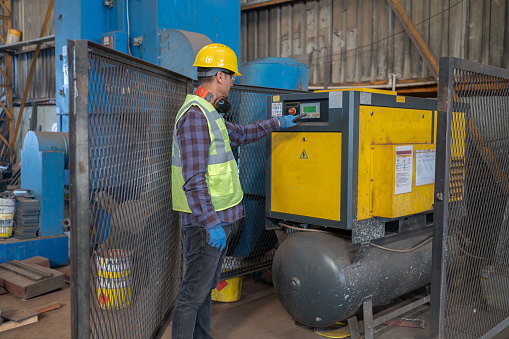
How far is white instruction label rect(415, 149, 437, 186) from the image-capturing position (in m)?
3.33

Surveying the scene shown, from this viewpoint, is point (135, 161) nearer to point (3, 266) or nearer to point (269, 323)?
point (269, 323)

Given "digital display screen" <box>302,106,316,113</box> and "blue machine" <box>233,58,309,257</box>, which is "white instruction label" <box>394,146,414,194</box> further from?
"blue machine" <box>233,58,309,257</box>

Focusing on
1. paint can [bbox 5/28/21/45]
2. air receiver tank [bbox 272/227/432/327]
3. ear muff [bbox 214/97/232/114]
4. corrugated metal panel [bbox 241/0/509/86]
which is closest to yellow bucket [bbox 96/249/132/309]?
ear muff [bbox 214/97/232/114]

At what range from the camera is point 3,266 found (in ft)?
15.5

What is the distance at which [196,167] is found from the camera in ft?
8.49

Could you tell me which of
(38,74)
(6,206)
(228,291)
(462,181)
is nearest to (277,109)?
(462,181)

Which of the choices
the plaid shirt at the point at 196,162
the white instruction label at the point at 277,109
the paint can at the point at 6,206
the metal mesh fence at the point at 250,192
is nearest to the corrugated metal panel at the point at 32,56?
the paint can at the point at 6,206

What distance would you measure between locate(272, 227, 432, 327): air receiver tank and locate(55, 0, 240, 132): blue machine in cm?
228

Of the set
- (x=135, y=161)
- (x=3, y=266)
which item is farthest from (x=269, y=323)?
(x=3, y=266)

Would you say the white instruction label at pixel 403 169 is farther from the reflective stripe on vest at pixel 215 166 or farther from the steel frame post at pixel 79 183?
the steel frame post at pixel 79 183

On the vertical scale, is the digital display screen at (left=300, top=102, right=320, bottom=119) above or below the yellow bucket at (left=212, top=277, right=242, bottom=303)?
above

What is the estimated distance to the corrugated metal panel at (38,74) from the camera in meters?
14.2

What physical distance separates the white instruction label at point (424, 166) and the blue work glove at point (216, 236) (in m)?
1.54

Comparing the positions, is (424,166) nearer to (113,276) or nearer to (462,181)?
(462,181)
